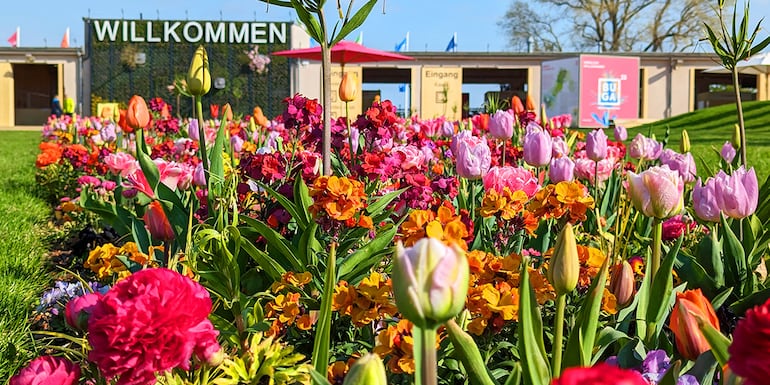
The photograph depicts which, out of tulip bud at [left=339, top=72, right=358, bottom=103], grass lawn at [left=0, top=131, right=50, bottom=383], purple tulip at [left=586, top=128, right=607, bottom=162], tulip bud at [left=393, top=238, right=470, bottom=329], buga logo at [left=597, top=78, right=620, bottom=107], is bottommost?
grass lawn at [left=0, top=131, right=50, bottom=383]

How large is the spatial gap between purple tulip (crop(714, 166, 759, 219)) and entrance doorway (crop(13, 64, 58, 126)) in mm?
28560

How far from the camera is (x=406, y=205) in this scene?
2.19 metres

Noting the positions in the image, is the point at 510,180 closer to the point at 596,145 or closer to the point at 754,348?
→ the point at 596,145

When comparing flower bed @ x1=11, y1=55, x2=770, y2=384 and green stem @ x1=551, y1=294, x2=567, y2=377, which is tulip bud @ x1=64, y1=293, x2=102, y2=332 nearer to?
flower bed @ x1=11, y1=55, x2=770, y2=384

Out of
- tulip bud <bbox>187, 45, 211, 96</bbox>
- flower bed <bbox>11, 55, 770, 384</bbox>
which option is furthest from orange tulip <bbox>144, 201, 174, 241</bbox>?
tulip bud <bbox>187, 45, 211, 96</bbox>

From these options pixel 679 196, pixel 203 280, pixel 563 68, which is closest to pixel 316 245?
pixel 203 280

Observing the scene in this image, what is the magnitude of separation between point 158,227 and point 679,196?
4.23 feet

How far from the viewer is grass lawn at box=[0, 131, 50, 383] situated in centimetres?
197

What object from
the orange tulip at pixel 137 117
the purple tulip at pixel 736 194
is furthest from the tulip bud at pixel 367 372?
the orange tulip at pixel 137 117

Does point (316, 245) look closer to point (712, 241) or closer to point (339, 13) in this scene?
point (339, 13)

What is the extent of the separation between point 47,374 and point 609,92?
1994 cm

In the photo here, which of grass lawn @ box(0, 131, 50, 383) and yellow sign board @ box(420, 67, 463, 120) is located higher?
yellow sign board @ box(420, 67, 463, 120)

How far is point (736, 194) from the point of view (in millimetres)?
1655

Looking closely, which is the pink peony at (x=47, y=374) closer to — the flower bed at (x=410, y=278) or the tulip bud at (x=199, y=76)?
the flower bed at (x=410, y=278)
